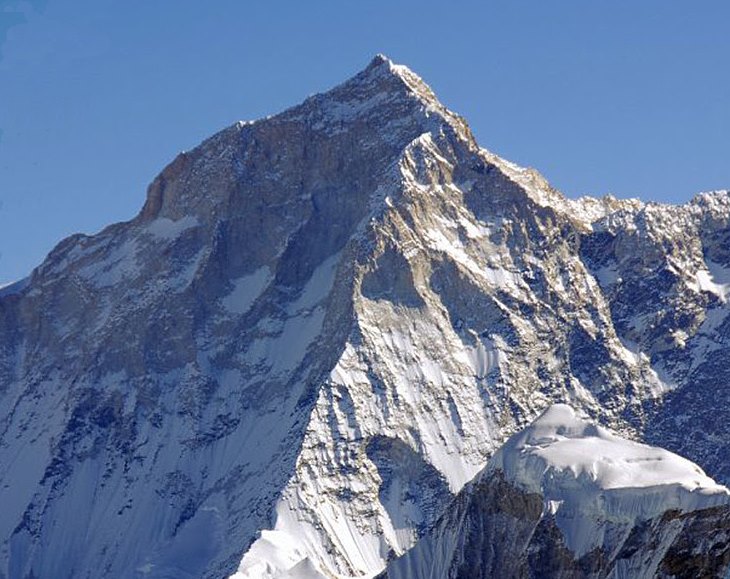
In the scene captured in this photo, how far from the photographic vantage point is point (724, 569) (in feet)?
636

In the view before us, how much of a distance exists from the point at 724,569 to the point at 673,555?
20.1 feet

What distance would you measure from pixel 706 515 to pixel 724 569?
5.82 meters

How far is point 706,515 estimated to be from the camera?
651ft

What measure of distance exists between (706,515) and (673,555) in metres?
3.67

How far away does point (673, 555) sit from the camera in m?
199
